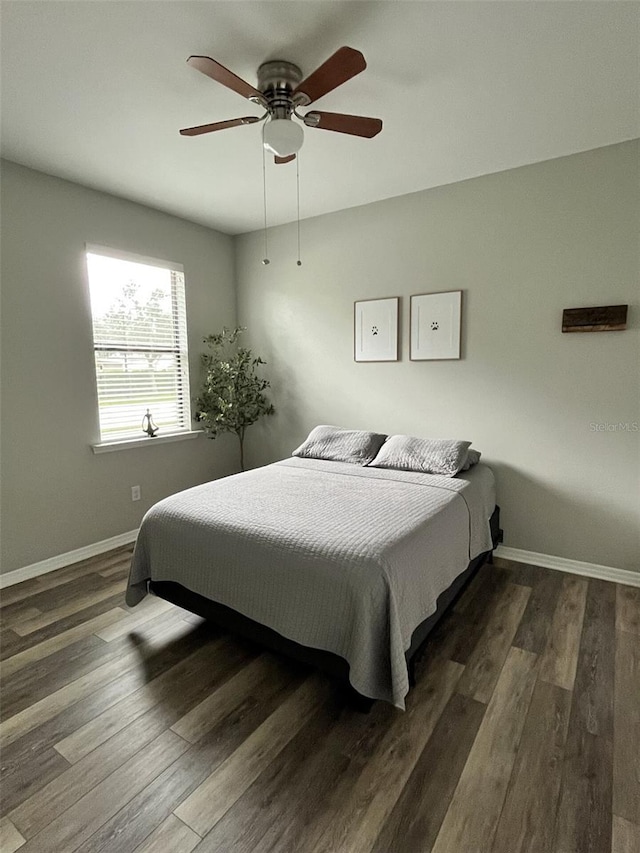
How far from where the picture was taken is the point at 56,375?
2980 millimetres

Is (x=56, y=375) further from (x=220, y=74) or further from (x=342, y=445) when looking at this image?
(x=220, y=74)

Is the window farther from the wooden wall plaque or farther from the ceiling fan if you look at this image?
the wooden wall plaque

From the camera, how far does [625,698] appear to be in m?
1.77

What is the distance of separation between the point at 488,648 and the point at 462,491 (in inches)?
31.9

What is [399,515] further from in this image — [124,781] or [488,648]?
[124,781]

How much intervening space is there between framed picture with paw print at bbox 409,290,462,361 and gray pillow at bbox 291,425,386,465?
0.73 metres

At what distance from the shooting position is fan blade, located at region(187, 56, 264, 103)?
1.49m

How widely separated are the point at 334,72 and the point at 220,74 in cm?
42

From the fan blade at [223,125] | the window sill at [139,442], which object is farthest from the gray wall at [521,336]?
the fan blade at [223,125]

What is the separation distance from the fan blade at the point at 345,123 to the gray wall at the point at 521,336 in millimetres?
1440

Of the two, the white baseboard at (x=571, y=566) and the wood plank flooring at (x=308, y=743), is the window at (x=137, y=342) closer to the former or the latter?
the wood plank flooring at (x=308, y=743)

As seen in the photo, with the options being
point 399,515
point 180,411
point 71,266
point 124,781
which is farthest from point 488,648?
point 71,266

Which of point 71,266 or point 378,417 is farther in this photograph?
point 378,417

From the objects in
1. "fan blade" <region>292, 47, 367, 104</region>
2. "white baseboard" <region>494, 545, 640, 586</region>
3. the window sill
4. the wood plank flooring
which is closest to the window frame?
the window sill
